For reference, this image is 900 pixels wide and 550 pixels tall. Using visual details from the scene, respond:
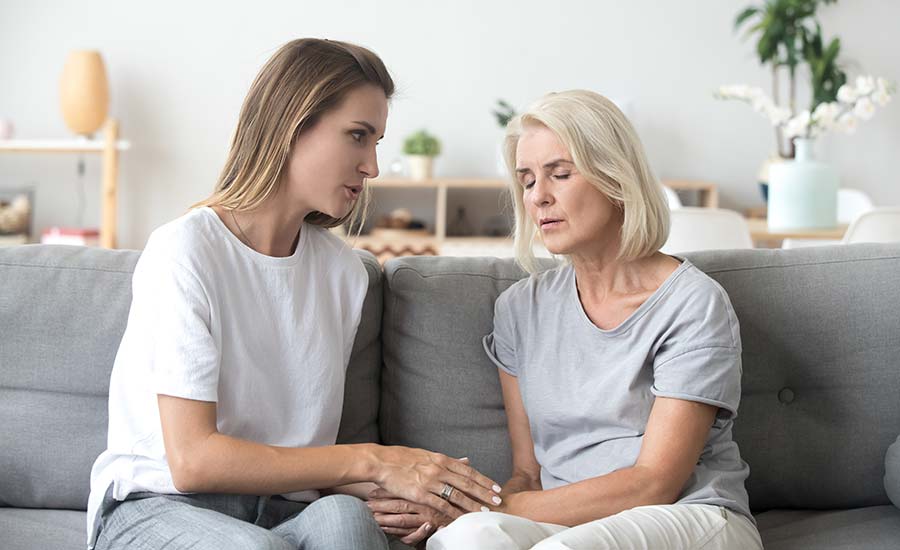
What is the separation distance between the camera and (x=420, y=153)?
5188 mm

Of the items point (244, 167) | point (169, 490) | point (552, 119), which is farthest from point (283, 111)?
point (169, 490)

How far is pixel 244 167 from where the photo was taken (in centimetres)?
161

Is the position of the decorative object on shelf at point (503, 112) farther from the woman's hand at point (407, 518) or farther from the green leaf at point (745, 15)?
the woman's hand at point (407, 518)

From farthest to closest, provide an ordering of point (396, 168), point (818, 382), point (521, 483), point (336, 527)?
point (396, 168), point (818, 382), point (521, 483), point (336, 527)

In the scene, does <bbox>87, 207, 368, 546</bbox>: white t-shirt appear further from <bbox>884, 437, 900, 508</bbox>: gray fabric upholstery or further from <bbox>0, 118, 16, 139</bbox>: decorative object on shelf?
<bbox>0, 118, 16, 139</bbox>: decorative object on shelf

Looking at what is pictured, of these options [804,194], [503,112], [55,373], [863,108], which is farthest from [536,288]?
[503,112]

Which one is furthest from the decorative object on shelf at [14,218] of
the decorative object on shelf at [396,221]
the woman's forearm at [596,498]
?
the woman's forearm at [596,498]

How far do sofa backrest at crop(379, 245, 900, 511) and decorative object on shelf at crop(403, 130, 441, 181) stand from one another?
11.0ft

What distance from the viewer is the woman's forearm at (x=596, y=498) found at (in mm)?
1513

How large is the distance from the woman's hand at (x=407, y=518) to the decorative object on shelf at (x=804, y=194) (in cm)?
215

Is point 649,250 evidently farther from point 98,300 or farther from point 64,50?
point 64,50

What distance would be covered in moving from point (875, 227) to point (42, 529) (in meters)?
2.43

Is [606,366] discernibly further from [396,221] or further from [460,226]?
[460,226]

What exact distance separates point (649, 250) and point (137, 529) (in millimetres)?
896
